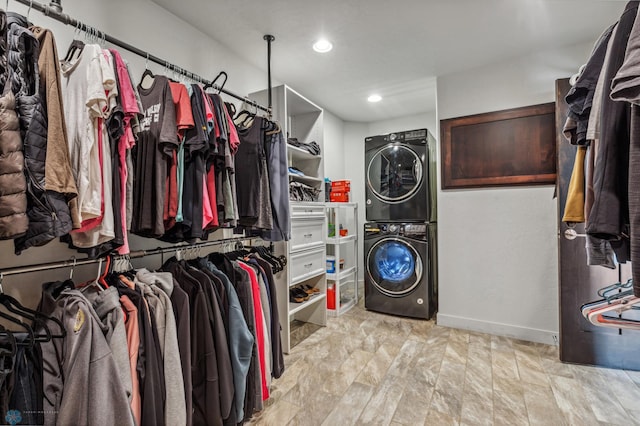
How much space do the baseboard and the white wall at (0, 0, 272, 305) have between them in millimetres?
2571

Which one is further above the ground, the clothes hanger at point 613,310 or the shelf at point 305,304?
the clothes hanger at point 613,310

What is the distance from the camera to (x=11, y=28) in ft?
2.95

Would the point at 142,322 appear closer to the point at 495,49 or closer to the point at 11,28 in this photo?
the point at 11,28

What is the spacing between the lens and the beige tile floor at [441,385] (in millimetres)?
1613

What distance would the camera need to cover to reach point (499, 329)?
8.81ft

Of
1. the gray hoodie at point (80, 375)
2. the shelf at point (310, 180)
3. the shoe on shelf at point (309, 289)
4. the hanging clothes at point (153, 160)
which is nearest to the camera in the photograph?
the gray hoodie at point (80, 375)

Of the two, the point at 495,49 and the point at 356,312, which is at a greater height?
the point at 495,49

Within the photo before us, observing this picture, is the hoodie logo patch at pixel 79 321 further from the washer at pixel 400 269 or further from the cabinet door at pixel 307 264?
the washer at pixel 400 269

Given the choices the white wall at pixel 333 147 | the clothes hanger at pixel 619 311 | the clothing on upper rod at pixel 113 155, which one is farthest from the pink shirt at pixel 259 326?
the white wall at pixel 333 147

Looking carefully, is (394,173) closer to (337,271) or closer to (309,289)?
(337,271)

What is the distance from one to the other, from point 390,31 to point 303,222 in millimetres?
1603

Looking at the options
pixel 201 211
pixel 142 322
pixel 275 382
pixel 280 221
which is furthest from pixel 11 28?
pixel 275 382

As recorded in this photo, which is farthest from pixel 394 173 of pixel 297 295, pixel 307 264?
pixel 297 295

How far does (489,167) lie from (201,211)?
8.19ft
